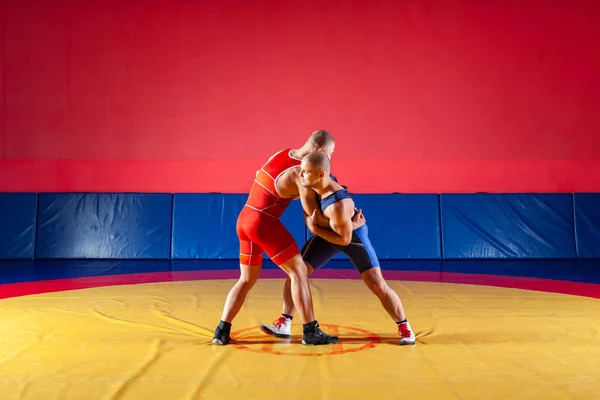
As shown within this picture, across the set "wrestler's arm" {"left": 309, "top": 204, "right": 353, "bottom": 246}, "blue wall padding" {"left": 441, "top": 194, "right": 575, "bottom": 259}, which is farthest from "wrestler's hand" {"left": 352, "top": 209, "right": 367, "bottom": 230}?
"blue wall padding" {"left": 441, "top": 194, "right": 575, "bottom": 259}

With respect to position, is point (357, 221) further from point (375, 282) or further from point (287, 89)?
point (287, 89)

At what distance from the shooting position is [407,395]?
Result: 8.85 ft

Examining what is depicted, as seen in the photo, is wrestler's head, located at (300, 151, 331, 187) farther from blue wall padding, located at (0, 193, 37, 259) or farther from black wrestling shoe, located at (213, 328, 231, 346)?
blue wall padding, located at (0, 193, 37, 259)

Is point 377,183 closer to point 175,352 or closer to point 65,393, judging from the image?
point 175,352

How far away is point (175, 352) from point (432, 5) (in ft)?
25.5

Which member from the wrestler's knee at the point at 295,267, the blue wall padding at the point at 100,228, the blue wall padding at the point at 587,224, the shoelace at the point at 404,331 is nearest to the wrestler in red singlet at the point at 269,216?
the wrestler's knee at the point at 295,267

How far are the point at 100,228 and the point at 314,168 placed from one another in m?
6.48

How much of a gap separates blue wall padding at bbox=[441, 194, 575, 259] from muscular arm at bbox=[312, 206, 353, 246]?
5.84 m

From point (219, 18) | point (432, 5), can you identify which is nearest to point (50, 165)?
point (219, 18)

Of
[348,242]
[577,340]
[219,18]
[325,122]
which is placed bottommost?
[577,340]

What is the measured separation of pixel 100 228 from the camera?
905cm

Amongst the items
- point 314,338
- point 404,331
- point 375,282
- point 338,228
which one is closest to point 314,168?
point 338,228

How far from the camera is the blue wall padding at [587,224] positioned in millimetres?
9086

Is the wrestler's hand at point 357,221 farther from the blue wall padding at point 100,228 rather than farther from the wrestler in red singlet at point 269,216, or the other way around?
the blue wall padding at point 100,228
